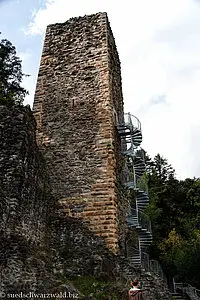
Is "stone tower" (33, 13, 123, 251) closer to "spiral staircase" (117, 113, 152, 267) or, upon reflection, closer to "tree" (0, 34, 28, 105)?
"spiral staircase" (117, 113, 152, 267)

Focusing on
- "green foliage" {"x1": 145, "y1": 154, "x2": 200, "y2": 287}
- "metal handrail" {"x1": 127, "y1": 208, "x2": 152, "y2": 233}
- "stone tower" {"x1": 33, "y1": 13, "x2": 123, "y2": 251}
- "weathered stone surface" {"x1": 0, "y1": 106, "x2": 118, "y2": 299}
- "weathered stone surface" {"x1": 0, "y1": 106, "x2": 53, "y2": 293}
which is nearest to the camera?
"weathered stone surface" {"x1": 0, "y1": 106, "x2": 53, "y2": 293}

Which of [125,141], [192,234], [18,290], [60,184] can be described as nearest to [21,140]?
[60,184]

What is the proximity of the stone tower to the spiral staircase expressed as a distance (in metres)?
0.63

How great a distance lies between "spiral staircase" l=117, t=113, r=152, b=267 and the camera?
13.4 meters

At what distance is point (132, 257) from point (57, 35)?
9.55 meters

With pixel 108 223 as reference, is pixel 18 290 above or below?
below

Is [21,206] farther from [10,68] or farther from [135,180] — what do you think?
[10,68]

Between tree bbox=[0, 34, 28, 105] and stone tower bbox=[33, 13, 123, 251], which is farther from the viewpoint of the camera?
tree bbox=[0, 34, 28, 105]

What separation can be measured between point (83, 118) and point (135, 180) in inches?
121

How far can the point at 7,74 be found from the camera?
2148 centimetres

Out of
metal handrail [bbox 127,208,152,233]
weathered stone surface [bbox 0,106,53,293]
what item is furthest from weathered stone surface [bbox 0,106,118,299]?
metal handrail [bbox 127,208,152,233]

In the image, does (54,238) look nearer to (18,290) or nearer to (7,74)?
(18,290)

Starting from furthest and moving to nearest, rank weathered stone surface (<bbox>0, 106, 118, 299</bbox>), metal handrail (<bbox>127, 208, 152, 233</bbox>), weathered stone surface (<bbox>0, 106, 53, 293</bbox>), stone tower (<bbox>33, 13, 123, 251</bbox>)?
1. metal handrail (<bbox>127, 208, 152, 233</bbox>)
2. stone tower (<bbox>33, 13, 123, 251</bbox>)
3. weathered stone surface (<bbox>0, 106, 118, 299</bbox>)
4. weathered stone surface (<bbox>0, 106, 53, 293</bbox>)

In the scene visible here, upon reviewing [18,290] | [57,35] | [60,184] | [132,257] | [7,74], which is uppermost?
[7,74]
